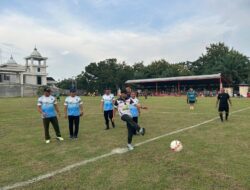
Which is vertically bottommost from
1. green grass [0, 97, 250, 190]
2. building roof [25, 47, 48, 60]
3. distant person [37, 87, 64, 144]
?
green grass [0, 97, 250, 190]

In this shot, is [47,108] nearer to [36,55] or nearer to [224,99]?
[224,99]

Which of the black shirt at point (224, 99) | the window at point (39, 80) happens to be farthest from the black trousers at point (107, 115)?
the window at point (39, 80)

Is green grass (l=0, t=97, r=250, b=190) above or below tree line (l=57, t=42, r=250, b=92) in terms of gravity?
below

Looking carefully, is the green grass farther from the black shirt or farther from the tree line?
the tree line

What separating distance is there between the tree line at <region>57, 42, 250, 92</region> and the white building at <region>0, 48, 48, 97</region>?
399 inches

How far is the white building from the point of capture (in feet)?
223

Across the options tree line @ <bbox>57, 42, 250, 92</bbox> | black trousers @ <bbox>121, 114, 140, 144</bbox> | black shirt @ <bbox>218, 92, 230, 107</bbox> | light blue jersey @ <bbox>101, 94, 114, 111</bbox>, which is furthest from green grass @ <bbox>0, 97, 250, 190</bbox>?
tree line @ <bbox>57, 42, 250, 92</bbox>

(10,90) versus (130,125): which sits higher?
(10,90)

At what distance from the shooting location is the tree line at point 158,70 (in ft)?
237

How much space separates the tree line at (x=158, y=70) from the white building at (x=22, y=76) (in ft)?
33.2

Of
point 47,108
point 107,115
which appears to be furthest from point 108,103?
point 47,108

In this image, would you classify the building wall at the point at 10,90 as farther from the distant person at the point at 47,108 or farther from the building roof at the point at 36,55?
the distant person at the point at 47,108

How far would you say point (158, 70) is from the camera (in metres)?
85.5

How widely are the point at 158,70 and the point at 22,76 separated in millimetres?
39072
